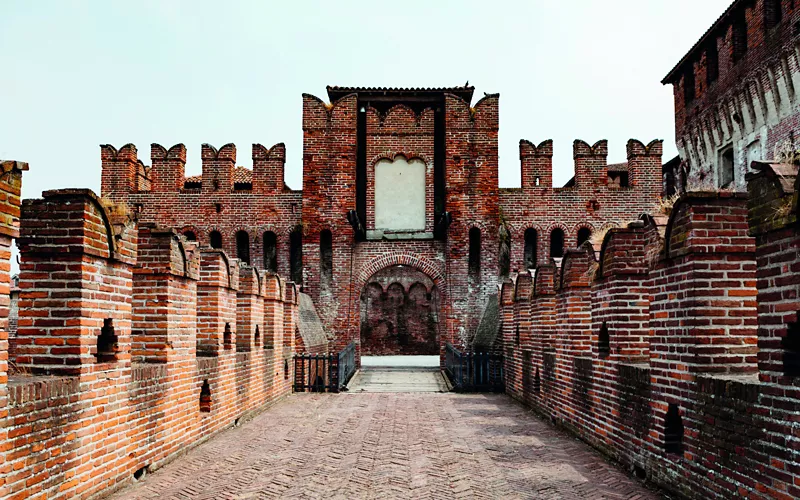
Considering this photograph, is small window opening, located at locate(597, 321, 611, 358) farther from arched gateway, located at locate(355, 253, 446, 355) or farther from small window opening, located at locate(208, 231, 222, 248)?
arched gateway, located at locate(355, 253, 446, 355)

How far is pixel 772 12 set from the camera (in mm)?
21734

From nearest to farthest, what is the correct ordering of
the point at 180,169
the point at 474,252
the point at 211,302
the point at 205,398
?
the point at 205,398 → the point at 211,302 → the point at 474,252 → the point at 180,169

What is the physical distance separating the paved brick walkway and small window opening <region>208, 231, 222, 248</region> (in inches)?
469

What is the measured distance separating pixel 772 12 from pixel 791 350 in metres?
21.9

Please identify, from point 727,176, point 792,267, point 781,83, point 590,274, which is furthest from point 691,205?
point 727,176

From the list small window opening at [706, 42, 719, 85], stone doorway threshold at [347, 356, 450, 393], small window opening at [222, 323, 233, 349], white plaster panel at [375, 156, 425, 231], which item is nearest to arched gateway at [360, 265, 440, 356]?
stone doorway threshold at [347, 356, 450, 393]

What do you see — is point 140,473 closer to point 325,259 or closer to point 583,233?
point 325,259

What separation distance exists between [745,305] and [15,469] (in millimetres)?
5166

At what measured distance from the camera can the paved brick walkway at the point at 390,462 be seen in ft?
18.6

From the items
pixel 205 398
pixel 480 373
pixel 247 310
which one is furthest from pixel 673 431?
pixel 480 373

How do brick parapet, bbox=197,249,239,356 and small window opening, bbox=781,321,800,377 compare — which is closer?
small window opening, bbox=781,321,800,377

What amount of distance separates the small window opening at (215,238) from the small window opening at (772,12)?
19.0 m

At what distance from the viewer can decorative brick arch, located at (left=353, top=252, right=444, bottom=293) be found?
811 inches

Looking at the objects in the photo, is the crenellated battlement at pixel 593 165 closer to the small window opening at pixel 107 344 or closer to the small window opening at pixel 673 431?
the small window opening at pixel 673 431
